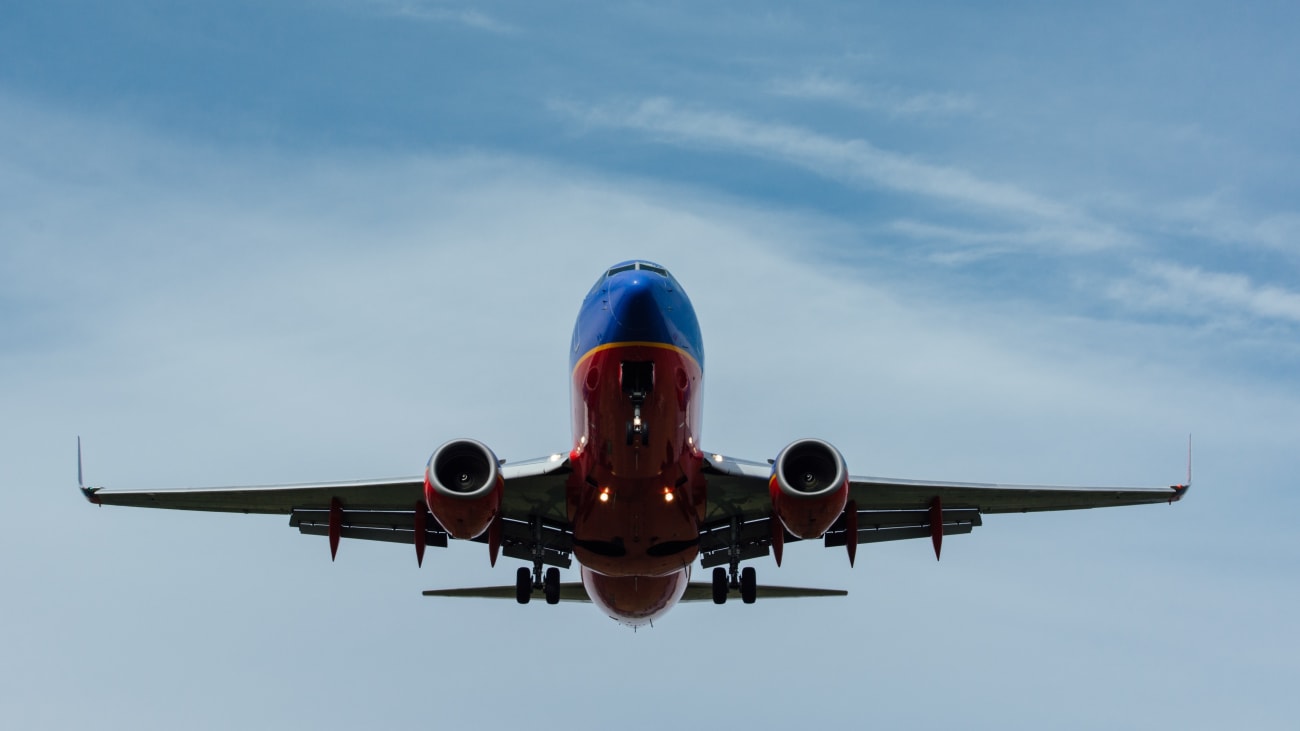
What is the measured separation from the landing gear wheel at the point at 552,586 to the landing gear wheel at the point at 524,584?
32cm

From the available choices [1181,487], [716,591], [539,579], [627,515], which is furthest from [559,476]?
[1181,487]

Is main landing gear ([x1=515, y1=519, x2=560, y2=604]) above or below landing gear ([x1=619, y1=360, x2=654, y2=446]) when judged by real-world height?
below

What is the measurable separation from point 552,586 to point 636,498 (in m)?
5.63

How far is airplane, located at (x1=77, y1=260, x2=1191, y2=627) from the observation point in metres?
22.5

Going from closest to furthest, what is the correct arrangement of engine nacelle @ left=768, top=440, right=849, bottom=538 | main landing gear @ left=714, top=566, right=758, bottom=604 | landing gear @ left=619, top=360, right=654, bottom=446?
landing gear @ left=619, top=360, right=654, bottom=446, engine nacelle @ left=768, top=440, right=849, bottom=538, main landing gear @ left=714, top=566, right=758, bottom=604

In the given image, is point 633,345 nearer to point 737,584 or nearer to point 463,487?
point 463,487

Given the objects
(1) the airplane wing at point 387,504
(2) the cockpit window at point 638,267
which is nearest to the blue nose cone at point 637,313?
(2) the cockpit window at point 638,267

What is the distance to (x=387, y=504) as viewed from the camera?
2758cm

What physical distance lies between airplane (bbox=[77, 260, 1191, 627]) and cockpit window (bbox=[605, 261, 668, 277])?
2 cm

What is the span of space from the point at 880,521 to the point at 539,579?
7.21 m

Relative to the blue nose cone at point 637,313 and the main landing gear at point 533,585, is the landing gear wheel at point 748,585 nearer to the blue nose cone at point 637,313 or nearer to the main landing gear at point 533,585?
the main landing gear at point 533,585

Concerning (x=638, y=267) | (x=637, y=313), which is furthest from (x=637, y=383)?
(x=638, y=267)

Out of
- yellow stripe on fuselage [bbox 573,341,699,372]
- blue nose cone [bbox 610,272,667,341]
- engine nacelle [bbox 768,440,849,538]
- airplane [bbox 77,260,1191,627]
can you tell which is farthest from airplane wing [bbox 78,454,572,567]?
engine nacelle [bbox 768,440,849,538]

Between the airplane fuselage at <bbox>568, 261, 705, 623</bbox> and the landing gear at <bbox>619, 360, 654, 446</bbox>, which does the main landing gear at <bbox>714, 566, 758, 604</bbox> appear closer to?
the airplane fuselage at <bbox>568, 261, 705, 623</bbox>
